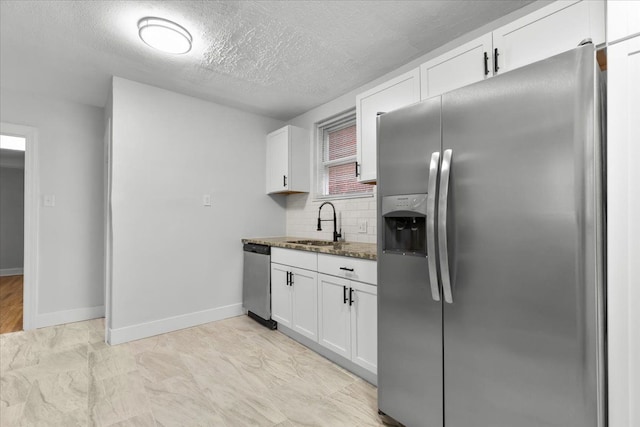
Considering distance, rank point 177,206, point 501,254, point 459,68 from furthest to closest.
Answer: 1. point 177,206
2. point 459,68
3. point 501,254

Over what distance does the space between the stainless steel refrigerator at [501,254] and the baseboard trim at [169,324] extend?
2328 millimetres

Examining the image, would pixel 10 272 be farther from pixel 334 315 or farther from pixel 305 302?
pixel 334 315

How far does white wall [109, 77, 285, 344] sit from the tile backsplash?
0.39m

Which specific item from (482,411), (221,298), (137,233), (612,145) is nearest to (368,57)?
(612,145)

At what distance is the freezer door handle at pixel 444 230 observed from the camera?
1.34 meters

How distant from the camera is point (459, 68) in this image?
1849mm

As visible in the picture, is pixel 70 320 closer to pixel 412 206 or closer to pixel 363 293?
pixel 363 293

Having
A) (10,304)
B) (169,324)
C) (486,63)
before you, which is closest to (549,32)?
(486,63)

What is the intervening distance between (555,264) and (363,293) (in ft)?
3.96

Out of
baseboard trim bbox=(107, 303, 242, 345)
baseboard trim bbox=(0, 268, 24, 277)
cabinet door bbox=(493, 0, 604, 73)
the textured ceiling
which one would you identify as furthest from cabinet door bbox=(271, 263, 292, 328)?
baseboard trim bbox=(0, 268, 24, 277)

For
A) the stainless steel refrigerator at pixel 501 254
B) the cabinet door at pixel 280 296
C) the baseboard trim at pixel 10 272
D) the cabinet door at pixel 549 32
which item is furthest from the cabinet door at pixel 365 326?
the baseboard trim at pixel 10 272

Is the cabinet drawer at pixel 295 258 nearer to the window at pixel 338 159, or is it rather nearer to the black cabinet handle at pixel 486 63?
the window at pixel 338 159

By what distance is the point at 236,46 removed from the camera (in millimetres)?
2309

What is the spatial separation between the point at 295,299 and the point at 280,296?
0.26 metres
